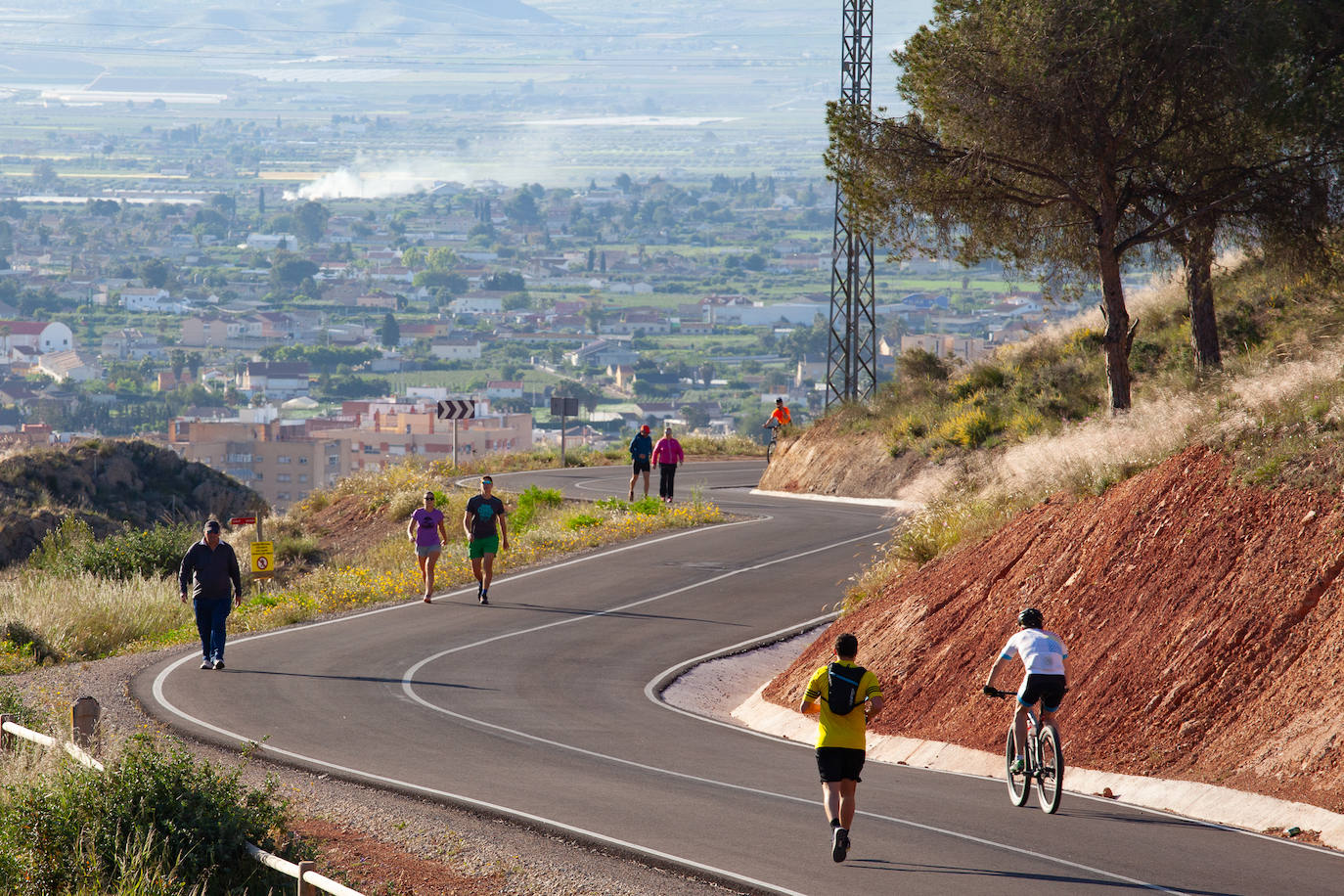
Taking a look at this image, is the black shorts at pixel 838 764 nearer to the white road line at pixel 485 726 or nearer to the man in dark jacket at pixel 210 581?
the white road line at pixel 485 726

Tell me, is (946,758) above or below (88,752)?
below

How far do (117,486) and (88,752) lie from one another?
35.1 meters

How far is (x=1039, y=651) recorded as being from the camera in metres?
11.5

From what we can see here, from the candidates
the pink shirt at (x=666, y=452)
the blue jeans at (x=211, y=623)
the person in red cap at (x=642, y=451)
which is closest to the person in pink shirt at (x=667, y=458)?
the pink shirt at (x=666, y=452)

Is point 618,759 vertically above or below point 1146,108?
below

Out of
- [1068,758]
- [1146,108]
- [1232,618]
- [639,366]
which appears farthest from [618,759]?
[639,366]

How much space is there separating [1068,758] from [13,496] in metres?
34.1

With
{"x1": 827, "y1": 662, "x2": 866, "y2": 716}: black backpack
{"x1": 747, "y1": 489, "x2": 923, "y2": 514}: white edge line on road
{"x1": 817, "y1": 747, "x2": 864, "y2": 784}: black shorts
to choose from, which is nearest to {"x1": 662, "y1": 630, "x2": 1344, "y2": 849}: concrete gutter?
{"x1": 817, "y1": 747, "x2": 864, "y2": 784}: black shorts

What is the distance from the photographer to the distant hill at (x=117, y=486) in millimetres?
39906

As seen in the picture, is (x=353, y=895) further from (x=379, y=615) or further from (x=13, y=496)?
(x=13, y=496)

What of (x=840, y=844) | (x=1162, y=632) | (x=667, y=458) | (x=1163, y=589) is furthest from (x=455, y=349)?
(x=840, y=844)

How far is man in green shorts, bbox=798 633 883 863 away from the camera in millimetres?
Result: 10016

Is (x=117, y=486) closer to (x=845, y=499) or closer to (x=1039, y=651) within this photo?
(x=845, y=499)

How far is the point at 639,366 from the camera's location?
159375mm
